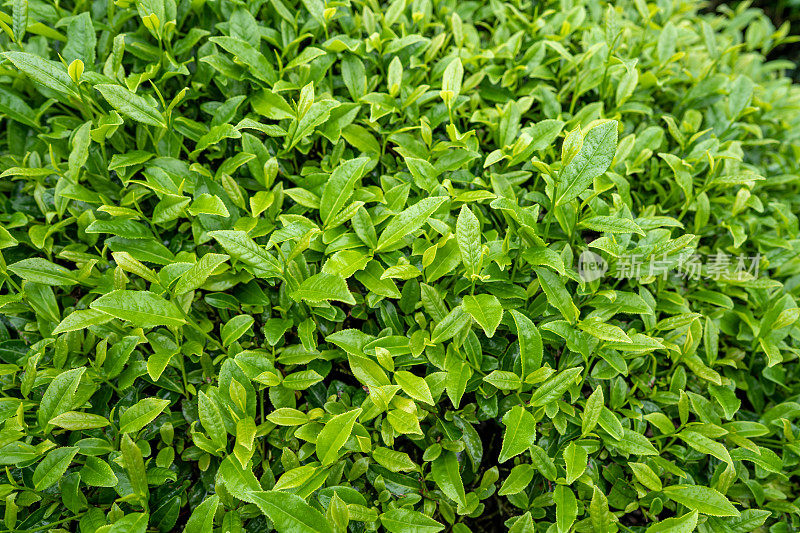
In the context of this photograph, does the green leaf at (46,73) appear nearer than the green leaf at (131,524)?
No

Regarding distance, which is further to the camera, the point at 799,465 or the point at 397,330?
the point at 799,465

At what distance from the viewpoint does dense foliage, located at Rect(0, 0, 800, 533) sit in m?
1.41

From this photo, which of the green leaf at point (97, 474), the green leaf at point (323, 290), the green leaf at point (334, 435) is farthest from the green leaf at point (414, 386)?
the green leaf at point (97, 474)

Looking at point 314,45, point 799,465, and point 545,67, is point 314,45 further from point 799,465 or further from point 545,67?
point 799,465

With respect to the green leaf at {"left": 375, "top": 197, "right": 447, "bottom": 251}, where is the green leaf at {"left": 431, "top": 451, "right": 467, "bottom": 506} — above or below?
below

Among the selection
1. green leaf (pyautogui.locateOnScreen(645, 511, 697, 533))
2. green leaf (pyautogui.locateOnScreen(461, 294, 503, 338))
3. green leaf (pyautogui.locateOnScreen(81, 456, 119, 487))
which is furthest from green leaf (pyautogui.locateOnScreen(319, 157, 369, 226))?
green leaf (pyautogui.locateOnScreen(645, 511, 697, 533))

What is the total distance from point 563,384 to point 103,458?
4.13 feet

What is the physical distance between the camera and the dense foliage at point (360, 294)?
4.62 ft

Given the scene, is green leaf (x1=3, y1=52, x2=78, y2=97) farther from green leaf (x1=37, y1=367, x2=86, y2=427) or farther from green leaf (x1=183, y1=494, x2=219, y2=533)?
green leaf (x1=183, y1=494, x2=219, y2=533)

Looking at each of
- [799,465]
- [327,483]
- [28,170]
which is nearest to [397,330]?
[327,483]

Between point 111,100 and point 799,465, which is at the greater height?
point 111,100

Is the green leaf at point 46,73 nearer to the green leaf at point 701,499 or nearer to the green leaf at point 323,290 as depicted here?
the green leaf at point 323,290

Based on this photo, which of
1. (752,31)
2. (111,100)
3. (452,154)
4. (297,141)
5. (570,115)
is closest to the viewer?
(111,100)

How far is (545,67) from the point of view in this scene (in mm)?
2090
